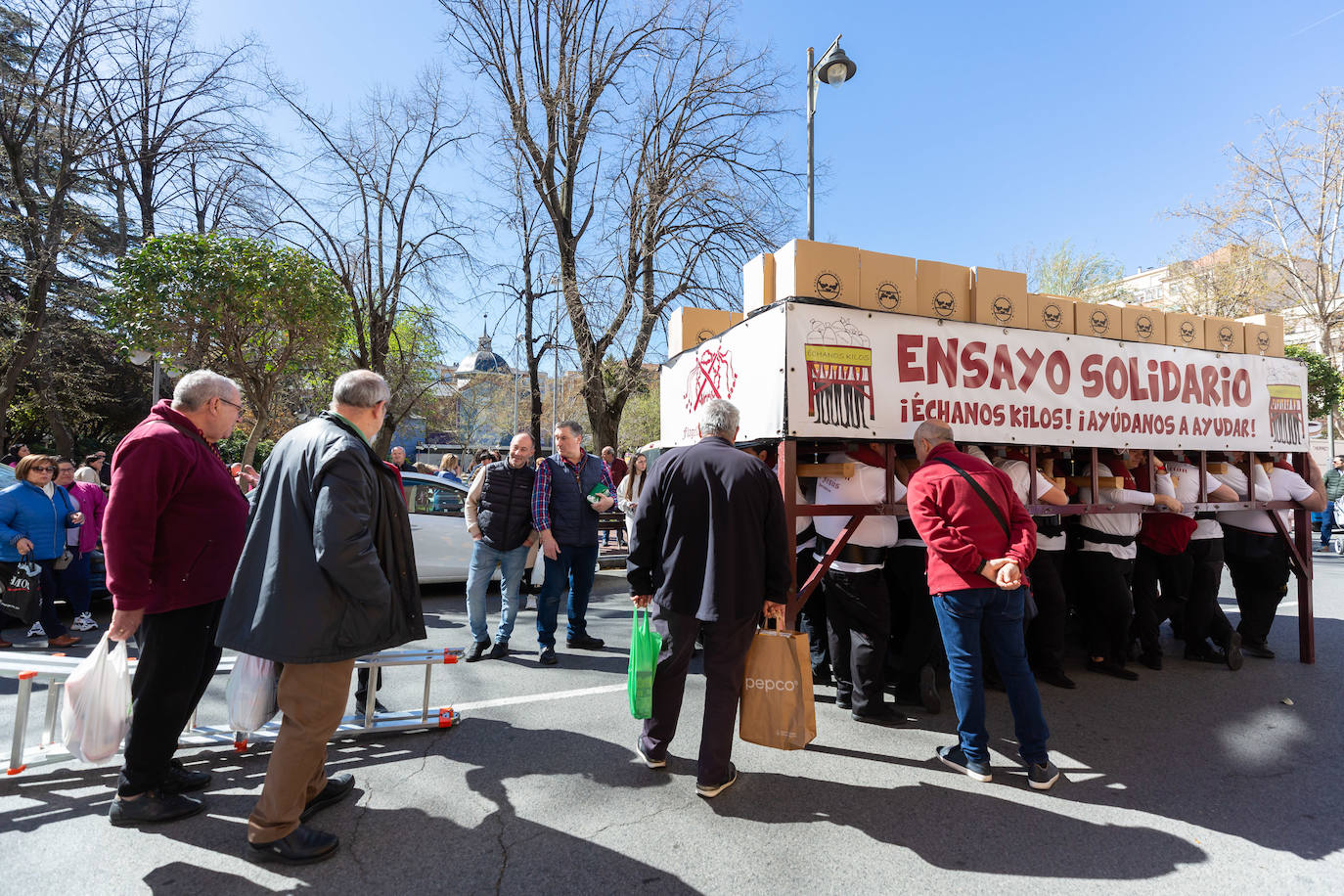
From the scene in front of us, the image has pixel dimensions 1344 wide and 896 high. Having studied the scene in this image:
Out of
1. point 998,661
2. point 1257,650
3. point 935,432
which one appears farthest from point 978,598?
point 1257,650

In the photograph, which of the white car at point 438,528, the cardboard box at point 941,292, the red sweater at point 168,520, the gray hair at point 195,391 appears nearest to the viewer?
the red sweater at point 168,520

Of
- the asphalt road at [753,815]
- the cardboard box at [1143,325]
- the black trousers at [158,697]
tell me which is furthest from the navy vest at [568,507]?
the cardboard box at [1143,325]

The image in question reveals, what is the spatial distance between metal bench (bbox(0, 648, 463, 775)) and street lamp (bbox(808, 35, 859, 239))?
23.1ft

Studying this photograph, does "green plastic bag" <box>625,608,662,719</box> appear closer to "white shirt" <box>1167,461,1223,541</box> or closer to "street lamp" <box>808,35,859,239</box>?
"white shirt" <box>1167,461,1223,541</box>

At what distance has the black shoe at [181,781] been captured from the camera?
2744mm

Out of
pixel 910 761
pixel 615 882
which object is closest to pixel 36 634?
pixel 615 882

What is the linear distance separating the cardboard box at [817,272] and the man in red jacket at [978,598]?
1.18 m

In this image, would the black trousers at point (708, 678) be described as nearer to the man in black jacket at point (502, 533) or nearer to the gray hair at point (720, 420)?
the gray hair at point (720, 420)

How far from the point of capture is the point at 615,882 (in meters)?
2.33

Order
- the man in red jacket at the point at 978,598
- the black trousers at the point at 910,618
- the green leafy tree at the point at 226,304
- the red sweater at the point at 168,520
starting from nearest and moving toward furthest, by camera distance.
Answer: the red sweater at the point at 168,520, the man in red jacket at the point at 978,598, the black trousers at the point at 910,618, the green leafy tree at the point at 226,304

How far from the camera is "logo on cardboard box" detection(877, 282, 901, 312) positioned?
3.91 m

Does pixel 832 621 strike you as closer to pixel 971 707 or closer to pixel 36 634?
pixel 971 707

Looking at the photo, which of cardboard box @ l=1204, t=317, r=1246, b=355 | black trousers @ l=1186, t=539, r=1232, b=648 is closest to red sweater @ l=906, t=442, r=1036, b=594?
cardboard box @ l=1204, t=317, r=1246, b=355

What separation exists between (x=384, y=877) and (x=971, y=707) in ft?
8.65
